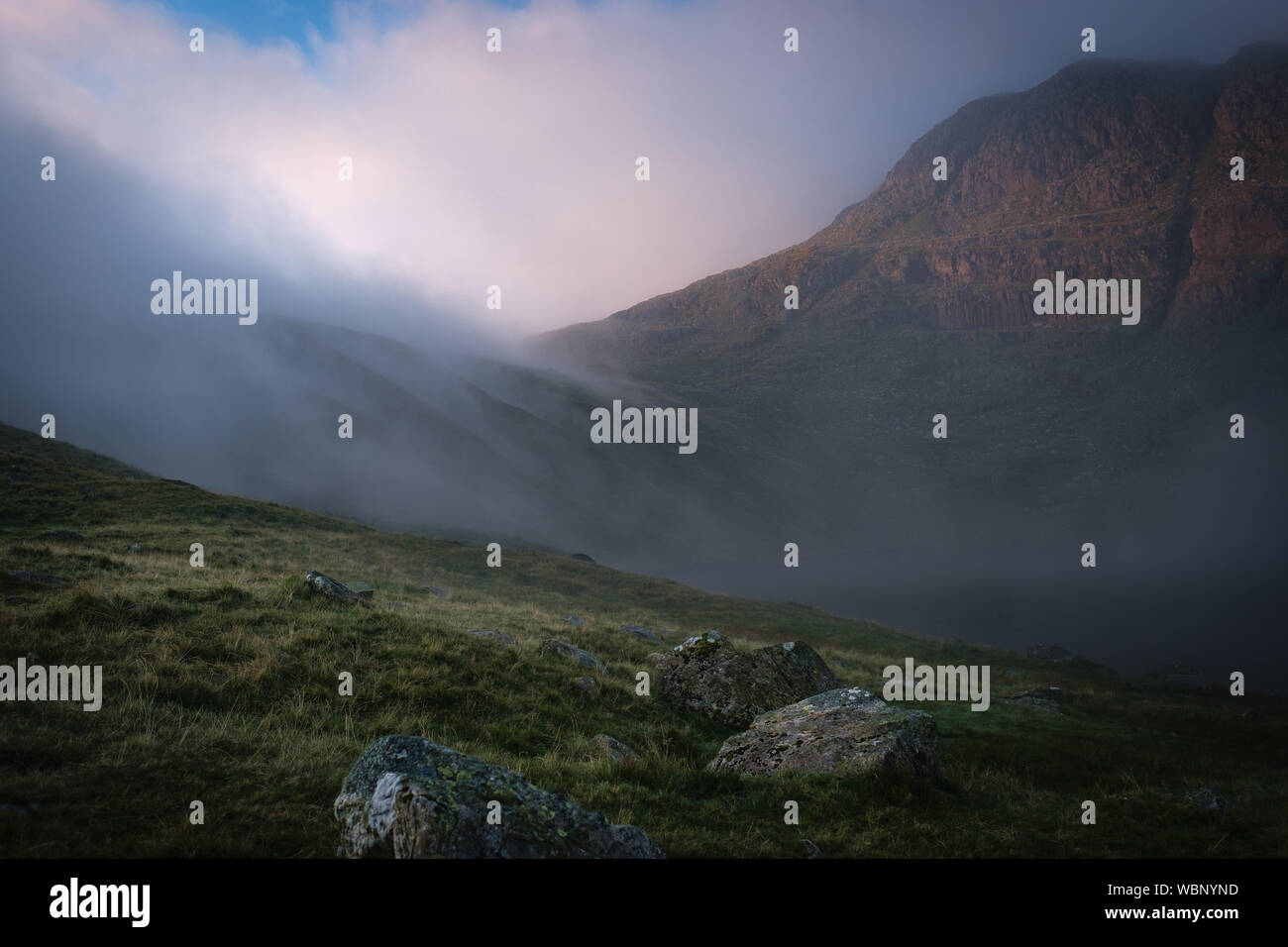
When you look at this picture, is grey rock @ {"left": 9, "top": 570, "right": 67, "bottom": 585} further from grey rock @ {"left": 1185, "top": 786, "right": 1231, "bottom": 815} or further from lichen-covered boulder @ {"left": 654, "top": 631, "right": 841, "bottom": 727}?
grey rock @ {"left": 1185, "top": 786, "right": 1231, "bottom": 815}

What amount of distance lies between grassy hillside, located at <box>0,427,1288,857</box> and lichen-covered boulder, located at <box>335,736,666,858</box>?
2.89 ft

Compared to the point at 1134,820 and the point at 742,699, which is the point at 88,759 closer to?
the point at 742,699

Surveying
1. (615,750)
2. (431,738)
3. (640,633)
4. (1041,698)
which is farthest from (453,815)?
(1041,698)

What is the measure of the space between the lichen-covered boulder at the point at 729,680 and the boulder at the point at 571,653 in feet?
6.23

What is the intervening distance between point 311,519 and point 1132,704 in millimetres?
62524

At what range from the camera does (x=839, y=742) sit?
1250cm

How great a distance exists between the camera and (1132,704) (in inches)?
1309

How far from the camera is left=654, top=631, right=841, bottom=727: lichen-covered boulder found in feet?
58.7

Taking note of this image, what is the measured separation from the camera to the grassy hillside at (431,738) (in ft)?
27.2

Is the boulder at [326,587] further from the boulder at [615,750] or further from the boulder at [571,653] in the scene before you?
the boulder at [615,750]

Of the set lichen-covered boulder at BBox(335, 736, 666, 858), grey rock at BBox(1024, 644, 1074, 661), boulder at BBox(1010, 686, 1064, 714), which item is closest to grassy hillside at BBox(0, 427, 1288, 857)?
lichen-covered boulder at BBox(335, 736, 666, 858)

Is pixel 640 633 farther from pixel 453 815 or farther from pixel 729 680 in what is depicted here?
pixel 453 815

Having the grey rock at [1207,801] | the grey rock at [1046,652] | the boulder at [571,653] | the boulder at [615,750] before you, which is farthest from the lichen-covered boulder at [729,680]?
the grey rock at [1046,652]
